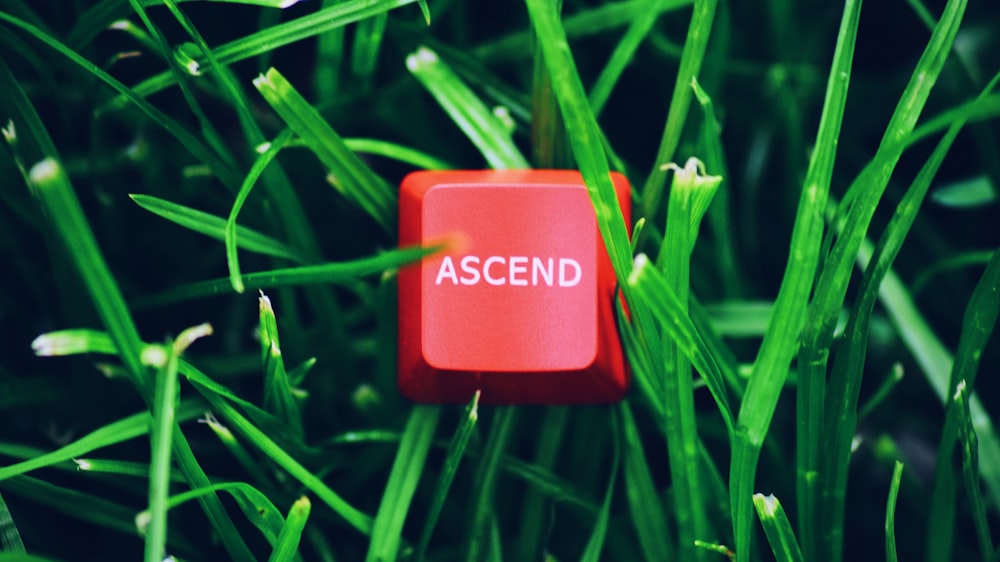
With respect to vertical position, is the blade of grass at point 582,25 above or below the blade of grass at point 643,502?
above

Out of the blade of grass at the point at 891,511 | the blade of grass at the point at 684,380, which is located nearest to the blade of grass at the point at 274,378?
the blade of grass at the point at 684,380

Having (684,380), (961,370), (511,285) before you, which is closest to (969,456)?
(961,370)

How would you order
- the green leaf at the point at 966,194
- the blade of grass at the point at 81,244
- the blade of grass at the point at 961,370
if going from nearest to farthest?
the blade of grass at the point at 81,244
the blade of grass at the point at 961,370
the green leaf at the point at 966,194

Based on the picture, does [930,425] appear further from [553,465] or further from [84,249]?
[84,249]

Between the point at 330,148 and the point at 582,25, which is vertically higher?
the point at 582,25

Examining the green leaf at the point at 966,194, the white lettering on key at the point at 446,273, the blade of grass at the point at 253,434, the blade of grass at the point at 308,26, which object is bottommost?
the blade of grass at the point at 253,434

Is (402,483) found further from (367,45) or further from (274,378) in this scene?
(367,45)

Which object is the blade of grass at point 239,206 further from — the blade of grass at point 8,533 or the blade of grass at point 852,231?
the blade of grass at point 852,231

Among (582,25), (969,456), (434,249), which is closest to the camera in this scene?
(434,249)
